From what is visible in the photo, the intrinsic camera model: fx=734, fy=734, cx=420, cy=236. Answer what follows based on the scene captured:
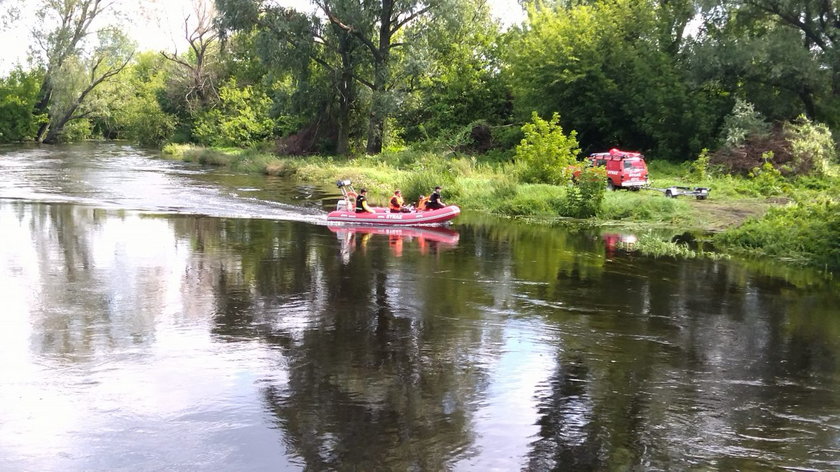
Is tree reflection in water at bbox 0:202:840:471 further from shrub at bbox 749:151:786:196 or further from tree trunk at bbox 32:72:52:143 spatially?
tree trunk at bbox 32:72:52:143

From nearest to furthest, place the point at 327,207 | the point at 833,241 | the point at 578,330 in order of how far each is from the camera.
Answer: the point at 578,330
the point at 833,241
the point at 327,207

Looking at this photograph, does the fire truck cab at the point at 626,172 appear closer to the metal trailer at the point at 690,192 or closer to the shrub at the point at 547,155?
the shrub at the point at 547,155

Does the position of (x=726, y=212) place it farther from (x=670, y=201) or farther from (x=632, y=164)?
(x=632, y=164)

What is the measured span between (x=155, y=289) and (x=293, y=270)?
3052 mm

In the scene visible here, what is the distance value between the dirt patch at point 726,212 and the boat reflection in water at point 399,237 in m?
7.67

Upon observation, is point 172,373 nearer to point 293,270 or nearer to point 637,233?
point 293,270

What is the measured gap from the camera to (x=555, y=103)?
120 feet

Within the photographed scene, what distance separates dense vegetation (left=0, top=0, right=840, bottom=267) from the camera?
26.4 meters

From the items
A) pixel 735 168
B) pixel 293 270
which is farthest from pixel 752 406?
pixel 735 168

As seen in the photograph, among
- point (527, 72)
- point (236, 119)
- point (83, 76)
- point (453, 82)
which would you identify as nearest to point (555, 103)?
point (527, 72)

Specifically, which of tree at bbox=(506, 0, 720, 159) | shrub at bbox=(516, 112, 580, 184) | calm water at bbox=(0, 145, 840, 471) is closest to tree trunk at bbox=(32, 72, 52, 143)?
tree at bbox=(506, 0, 720, 159)

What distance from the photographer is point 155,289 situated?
13656mm

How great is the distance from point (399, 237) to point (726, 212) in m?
10.4

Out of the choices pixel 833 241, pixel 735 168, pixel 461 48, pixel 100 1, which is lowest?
pixel 833 241
